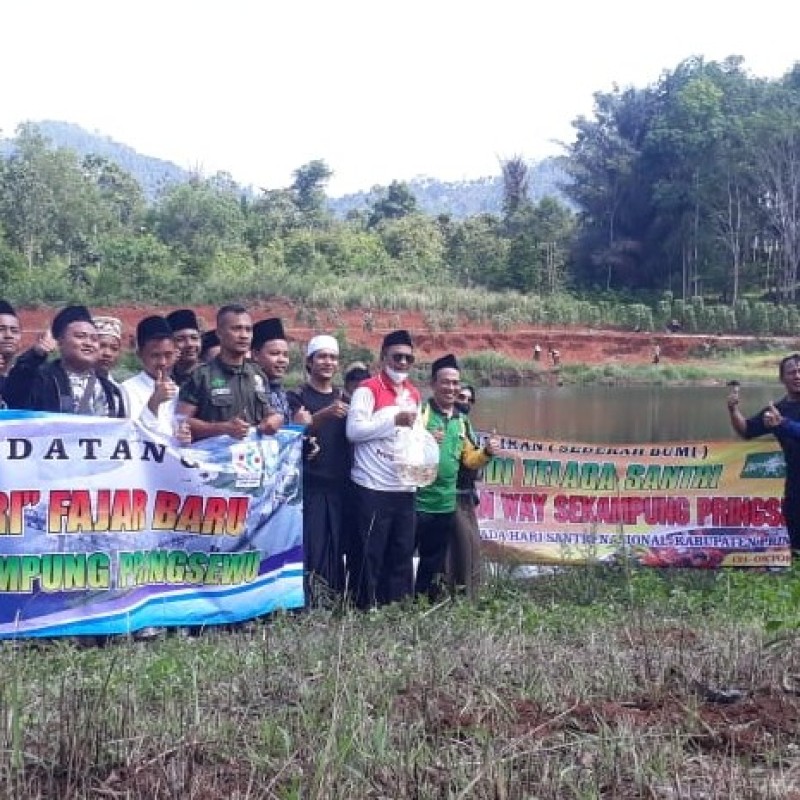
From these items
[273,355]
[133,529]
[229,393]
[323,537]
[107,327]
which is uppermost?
[107,327]

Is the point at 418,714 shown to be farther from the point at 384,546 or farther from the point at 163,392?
the point at 384,546

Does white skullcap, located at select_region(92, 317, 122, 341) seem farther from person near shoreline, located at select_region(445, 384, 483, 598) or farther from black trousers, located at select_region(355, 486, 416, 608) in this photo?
person near shoreline, located at select_region(445, 384, 483, 598)

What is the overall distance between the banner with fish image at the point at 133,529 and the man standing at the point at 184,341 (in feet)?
2.43

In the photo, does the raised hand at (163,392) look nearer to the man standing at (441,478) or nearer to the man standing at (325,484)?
the man standing at (325,484)

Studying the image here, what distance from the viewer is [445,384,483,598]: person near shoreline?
22.1 ft

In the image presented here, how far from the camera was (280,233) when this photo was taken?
54562 millimetres

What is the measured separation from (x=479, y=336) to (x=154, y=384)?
3178 cm

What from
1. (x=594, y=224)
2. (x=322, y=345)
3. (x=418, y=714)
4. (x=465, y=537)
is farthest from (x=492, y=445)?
(x=594, y=224)

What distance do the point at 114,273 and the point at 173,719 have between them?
117 ft

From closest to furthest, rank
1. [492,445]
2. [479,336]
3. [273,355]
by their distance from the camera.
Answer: [273,355]
[492,445]
[479,336]

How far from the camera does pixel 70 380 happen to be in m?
5.54

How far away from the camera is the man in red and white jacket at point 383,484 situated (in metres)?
6.19

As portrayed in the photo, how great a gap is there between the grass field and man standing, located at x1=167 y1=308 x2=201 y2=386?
175 centimetres

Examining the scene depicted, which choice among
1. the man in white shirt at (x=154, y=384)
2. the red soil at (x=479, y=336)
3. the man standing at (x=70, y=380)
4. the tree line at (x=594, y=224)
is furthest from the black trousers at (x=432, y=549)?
the tree line at (x=594, y=224)
